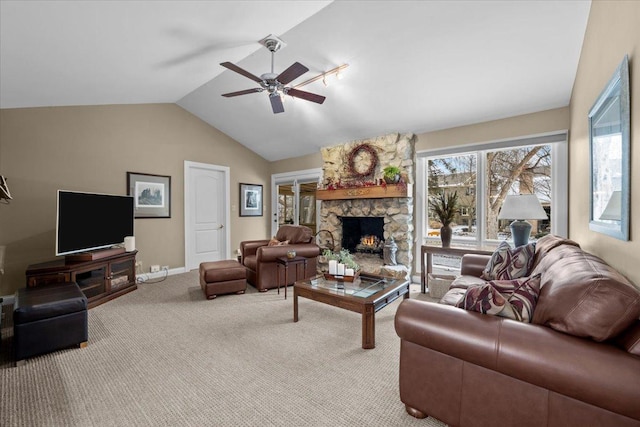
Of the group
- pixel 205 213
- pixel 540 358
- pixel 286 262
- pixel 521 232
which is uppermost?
pixel 205 213

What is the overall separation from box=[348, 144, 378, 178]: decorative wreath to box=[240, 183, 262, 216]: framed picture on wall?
7.97 feet

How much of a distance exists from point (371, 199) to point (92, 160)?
14.5 ft

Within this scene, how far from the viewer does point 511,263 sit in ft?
Answer: 7.94

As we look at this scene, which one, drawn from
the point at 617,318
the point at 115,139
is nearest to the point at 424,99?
the point at 617,318

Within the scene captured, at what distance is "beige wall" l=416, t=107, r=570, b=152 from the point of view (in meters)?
3.41

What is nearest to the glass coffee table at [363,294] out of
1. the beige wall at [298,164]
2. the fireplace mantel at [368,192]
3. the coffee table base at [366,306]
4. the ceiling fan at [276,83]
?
the coffee table base at [366,306]

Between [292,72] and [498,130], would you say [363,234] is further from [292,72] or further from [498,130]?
[292,72]

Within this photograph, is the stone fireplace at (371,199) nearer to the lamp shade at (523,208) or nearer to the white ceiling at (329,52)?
the white ceiling at (329,52)

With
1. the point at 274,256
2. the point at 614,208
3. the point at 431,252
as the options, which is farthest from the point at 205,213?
the point at 614,208

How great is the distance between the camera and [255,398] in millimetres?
1729

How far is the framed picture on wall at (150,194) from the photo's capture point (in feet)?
15.0

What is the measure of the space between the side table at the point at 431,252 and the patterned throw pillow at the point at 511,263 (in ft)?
2.37

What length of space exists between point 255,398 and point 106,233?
3.40m

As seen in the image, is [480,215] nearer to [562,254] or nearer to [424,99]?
[424,99]
